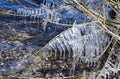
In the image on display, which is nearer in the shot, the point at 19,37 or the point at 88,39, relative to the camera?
the point at 88,39

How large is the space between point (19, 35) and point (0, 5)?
9.48 ft

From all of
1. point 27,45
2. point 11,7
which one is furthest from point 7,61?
point 11,7

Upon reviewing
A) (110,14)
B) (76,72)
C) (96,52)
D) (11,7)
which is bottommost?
(76,72)

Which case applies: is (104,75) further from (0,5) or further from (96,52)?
(0,5)

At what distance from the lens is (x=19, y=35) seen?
7902 millimetres

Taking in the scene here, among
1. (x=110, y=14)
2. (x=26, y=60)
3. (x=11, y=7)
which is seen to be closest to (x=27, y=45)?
(x=26, y=60)

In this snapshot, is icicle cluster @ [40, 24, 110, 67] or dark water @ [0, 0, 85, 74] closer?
icicle cluster @ [40, 24, 110, 67]

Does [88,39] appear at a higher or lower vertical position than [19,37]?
lower

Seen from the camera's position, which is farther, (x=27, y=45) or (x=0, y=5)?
(x=0, y=5)

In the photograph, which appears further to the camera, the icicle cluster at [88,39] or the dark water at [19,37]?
the dark water at [19,37]

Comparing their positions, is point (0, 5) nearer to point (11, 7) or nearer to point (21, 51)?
point (11, 7)

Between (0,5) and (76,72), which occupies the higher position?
(0,5)

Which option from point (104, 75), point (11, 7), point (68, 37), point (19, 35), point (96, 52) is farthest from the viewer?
point (11, 7)

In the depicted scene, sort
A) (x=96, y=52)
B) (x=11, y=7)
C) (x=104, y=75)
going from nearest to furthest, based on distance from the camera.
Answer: (x=104, y=75)
(x=96, y=52)
(x=11, y=7)
